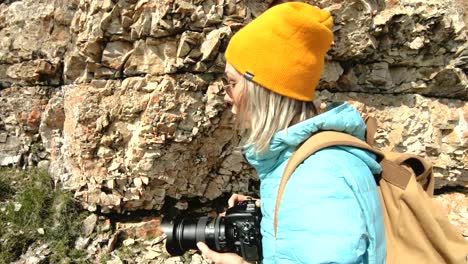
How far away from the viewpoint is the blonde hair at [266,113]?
1.35m

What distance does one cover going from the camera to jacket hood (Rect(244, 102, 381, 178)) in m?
1.27

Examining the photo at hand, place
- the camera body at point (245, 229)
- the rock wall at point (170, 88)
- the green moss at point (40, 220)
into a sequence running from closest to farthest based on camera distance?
the camera body at point (245, 229) < the green moss at point (40, 220) < the rock wall at point (170, 88)

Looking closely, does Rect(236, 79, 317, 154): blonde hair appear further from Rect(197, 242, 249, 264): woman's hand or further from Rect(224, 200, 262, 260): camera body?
Rect(197, 242, 249, 264): woman's hand

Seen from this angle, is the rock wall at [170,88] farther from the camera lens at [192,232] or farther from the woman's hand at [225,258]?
the woman's hand at [225,258]

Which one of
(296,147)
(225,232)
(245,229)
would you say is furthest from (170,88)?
(296,147)

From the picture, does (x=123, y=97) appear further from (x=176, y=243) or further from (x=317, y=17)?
(x=317, y=17)

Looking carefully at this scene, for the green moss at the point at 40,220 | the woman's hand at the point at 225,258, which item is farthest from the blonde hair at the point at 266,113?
the green moss at the point at 40,220

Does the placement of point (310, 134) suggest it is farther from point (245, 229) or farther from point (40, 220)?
point (40, 220)

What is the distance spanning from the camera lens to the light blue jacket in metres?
0.48

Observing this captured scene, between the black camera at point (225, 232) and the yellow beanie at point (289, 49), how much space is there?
0.61 metres

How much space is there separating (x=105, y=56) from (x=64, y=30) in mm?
1101

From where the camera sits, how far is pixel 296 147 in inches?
51.3

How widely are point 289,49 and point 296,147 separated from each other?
0.39 metres

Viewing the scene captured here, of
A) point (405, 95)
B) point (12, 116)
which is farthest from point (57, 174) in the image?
point (405, 95)
